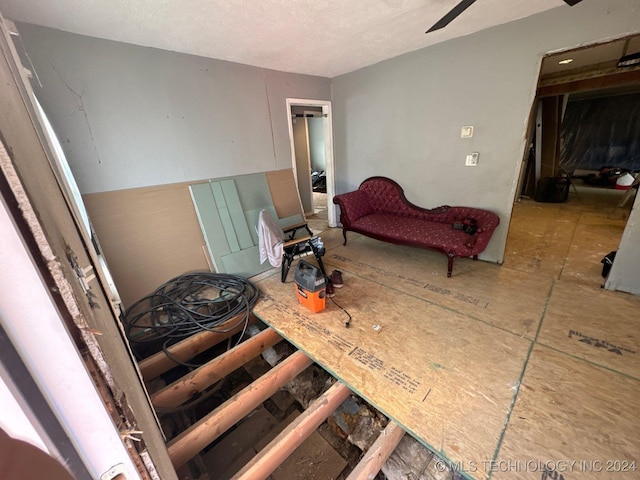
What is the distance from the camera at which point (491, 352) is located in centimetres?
175

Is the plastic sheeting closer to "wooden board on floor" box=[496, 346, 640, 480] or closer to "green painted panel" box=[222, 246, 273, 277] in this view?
"wooden board on floor" box=[496, 346, 640, 480]

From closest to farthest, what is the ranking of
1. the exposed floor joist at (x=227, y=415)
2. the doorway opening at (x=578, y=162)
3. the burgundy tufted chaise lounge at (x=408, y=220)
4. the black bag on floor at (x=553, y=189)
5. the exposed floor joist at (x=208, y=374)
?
1. the exposed floor joist at (x=227, y=415)
2. the exposed floor joist at (x=208, y=374)
3. the burgundy tufted chaise lounge at (x=408, y=220)
4. the doorway opening at (x=578, y=162)
5. the black bag on floor at (x=553, y=189)

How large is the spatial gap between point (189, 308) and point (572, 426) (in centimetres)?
268

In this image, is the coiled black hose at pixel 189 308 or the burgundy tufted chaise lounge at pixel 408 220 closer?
the coiled black hose at pixel 189 308

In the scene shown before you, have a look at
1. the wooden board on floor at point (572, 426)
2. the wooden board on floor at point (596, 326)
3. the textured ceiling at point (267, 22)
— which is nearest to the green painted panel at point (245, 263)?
the textured ceiling at point (267, 22)

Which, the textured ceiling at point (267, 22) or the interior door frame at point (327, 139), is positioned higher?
the textured ceiling at point (267, 22)

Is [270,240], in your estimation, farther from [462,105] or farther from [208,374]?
[462,105]

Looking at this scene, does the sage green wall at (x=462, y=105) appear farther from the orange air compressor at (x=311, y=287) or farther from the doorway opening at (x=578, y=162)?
the orange air compressor at (x=311, y=287)

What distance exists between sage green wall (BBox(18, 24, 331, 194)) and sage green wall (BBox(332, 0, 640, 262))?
1378 mm

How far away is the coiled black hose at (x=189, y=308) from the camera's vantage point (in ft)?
6.92

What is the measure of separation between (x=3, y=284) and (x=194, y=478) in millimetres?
1797

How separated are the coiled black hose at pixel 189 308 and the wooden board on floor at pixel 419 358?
249mm

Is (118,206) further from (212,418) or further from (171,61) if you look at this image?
(212,418)

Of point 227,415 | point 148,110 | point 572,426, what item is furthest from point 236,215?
point 572,426
